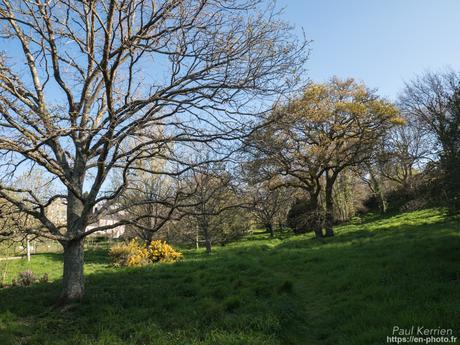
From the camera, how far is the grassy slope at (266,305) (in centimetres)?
587

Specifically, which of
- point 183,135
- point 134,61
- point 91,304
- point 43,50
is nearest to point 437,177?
point 183,135

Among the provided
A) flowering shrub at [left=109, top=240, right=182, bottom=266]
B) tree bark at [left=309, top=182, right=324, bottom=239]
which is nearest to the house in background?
flowering shrub at [left=109, top=240, right=182, bottom=266]

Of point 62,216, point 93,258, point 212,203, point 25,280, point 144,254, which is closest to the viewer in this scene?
point 25,280

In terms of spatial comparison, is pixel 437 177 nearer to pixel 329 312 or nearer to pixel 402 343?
pixel 329 312

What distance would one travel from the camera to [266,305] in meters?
7.65

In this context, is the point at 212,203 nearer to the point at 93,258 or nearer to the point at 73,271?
the point at 73,271

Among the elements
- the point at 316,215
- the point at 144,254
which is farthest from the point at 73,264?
the point at 316,215

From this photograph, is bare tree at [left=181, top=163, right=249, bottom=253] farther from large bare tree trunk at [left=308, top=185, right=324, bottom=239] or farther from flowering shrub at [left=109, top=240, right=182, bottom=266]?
large bare tree trunk at [left=308, top=185, right=324, bottom=239]

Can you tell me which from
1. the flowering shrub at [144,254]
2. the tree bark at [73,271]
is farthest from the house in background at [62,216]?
the flowering shrub at [144,254]

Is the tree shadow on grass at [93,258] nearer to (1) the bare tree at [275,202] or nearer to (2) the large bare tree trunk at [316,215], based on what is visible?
(1) the bare tree at [275,202]

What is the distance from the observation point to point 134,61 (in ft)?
28.4

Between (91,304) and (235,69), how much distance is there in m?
6.38

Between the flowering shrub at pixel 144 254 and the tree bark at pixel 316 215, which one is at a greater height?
the tree bark at pixel 316 215

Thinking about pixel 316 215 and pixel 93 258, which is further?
pixel 93 258
